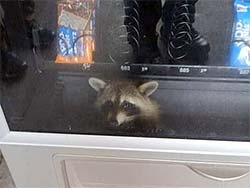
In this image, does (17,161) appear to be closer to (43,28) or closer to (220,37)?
(43,28)

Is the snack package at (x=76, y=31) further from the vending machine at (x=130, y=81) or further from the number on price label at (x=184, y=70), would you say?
the number on price label at (x=184, y=70)

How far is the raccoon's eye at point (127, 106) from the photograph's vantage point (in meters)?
0.86

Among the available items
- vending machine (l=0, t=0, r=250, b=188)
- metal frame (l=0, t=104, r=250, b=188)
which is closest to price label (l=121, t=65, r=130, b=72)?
vending machine (l=0, t=0, r=250, b=188)

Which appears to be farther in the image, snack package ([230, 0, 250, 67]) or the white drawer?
the white drawer

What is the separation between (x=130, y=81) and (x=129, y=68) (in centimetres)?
3

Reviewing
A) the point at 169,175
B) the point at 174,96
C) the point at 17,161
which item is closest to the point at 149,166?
the point at 169,175

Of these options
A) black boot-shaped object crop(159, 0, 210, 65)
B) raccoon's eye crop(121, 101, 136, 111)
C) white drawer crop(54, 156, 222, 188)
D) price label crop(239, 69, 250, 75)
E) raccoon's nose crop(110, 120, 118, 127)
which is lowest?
white drawer crop(54, 156, 222, 188)

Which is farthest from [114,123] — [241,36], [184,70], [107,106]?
[241,36]

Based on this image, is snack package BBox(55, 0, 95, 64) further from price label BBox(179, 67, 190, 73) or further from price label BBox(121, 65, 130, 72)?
price label BBox(179, 67, 190, 73)

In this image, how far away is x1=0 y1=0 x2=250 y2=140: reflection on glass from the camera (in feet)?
2.63

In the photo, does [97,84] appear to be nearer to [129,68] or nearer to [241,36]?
[129,68]

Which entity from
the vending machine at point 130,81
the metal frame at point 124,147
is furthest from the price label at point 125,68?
the metal frame at point 124,147

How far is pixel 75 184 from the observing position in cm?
105

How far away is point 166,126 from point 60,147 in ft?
0.68
